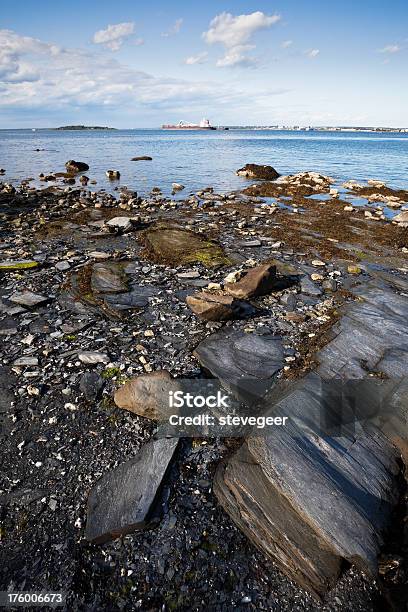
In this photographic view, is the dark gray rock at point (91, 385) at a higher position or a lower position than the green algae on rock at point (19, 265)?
lower

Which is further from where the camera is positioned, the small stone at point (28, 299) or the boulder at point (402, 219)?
the boulder at point (402, 219)

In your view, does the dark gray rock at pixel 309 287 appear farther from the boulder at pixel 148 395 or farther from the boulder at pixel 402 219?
the boulder at pixel 402 219

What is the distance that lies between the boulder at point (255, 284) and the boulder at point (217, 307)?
0.49 metres

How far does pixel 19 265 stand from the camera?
11.3 meters

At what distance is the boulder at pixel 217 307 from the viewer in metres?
8.33

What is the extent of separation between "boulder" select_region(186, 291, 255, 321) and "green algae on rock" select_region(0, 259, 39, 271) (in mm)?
5907

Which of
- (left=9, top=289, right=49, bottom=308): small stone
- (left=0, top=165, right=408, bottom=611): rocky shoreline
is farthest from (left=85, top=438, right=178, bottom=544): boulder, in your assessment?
(left=9, top=289, right=49, bottom=308): small stone

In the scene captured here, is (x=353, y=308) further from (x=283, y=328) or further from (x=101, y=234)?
(x=101, y=234)

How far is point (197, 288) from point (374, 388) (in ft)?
18.8

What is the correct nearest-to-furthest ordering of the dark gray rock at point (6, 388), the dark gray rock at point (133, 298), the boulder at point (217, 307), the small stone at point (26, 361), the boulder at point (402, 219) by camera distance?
1. the dark gray rock at point (6, 388)
2. the small stone at point (26, 361)
3. the boulder at point (217, 307)
4. the dark gray rock at point (133, 298)
5. the boulder at point (402, 219)

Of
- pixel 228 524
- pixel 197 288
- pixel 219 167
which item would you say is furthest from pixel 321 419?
pixel 219 167

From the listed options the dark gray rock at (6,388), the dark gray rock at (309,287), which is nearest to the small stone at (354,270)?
the dark gray rock at (309,287)

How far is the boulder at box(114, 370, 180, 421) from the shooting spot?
570 cm

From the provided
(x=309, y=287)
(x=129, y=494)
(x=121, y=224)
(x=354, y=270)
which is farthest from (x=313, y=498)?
(x=121, y=224)
